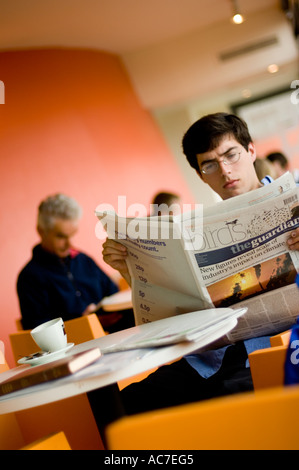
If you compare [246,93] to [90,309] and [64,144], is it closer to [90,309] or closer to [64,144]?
[64,144]

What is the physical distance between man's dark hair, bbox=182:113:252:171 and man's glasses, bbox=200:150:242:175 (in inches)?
2.0

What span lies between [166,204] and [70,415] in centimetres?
207

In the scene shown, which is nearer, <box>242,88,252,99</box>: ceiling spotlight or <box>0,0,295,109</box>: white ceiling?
<box>0,0,295,109</box>: white ceiling

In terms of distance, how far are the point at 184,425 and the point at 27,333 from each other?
1429 mm

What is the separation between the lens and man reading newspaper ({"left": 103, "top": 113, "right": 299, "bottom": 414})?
1.50 meters

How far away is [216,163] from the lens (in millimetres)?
1945

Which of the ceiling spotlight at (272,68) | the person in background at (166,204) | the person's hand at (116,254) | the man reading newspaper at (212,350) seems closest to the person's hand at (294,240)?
the man reading newspaper at (212,350)

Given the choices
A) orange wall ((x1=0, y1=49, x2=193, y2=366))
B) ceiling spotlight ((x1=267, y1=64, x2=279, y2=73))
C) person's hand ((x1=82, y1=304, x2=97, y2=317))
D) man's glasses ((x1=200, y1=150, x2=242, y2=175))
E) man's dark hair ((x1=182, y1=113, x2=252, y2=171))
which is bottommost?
person's hand ((x1=82, y1=304, x2=97, y2=317))

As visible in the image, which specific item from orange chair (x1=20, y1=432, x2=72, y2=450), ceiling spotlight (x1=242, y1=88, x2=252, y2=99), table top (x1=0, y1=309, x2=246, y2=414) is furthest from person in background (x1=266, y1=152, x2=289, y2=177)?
ceiling spotlight (x1=242, y1=88, x2=252, y2=99)

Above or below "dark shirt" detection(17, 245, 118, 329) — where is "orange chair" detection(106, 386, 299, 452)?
below

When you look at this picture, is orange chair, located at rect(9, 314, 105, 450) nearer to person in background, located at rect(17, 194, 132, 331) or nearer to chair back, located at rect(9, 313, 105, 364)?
chair back, located at rect(9, 313, 105, 364)

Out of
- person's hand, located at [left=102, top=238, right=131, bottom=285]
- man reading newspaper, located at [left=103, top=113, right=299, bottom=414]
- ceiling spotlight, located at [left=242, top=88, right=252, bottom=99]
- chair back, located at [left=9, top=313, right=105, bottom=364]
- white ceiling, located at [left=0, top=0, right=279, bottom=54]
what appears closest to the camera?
man reading newspaper, located at [left=103, top=113, right=299, bottom=414]
